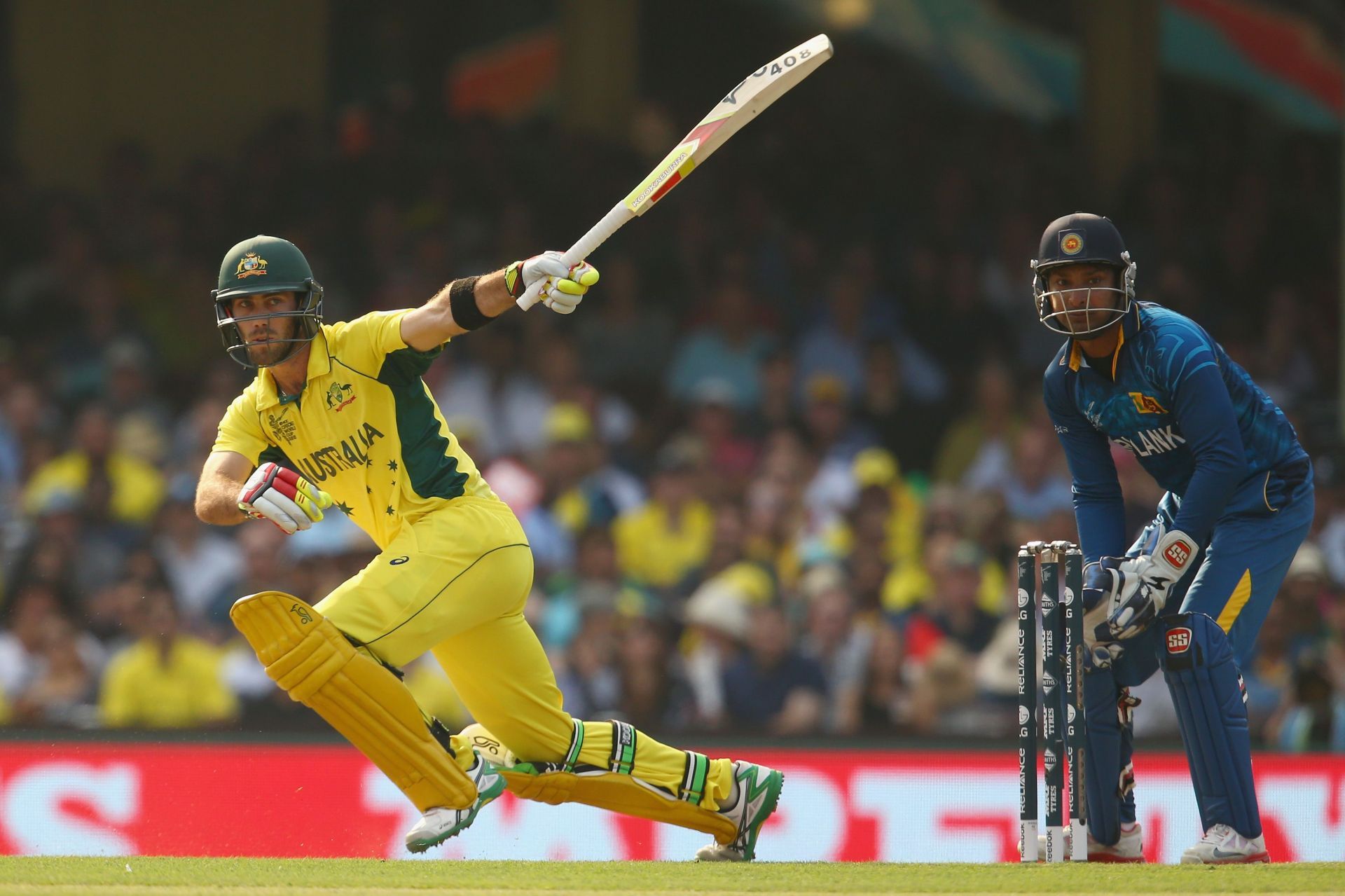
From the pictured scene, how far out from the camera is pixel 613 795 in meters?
4.76

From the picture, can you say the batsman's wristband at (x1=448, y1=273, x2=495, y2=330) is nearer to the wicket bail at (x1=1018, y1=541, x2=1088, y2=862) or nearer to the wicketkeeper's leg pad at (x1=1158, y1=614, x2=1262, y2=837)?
the wicket bail at (x1=1018, y1=541, x2=1088, y2=862)

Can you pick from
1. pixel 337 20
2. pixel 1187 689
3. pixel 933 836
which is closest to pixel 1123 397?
pixel 1187 689

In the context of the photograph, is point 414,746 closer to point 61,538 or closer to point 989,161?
point 61,538

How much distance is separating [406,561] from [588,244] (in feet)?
3.10

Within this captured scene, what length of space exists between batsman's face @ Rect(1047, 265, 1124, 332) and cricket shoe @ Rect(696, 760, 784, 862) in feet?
4.92

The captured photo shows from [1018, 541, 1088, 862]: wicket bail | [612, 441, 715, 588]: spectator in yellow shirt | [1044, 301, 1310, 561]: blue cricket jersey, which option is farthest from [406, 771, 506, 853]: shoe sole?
[612, 441, 715, 588]: spectator in yellow shirt

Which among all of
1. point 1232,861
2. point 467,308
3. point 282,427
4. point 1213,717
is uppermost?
point 467,308

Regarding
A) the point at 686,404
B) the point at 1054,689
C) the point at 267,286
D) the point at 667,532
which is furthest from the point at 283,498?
the point at 686,404

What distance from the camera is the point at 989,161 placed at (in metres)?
10.8

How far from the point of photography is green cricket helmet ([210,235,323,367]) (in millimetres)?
4555

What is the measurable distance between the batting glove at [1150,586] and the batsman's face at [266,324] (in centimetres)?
224

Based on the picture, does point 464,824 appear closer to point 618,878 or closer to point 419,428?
Answer: point 618,878

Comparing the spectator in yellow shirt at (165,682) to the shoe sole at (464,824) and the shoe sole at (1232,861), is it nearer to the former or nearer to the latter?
the shoe sole at (464,824)

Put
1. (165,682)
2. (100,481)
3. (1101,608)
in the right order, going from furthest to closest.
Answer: (100,481), (165,682), (1101,608)
